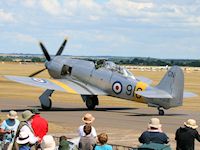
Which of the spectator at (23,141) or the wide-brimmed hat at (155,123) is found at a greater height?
the wide-brimmed hat at (155,123)

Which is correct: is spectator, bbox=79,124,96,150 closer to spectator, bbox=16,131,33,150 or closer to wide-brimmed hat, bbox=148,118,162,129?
spectator, bbox=16,131,33,150

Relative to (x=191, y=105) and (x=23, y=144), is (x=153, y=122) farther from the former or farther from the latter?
(x=191, y=105)

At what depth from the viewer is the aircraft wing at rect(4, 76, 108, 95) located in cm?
2614

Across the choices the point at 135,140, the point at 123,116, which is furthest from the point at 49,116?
the point at 135,140

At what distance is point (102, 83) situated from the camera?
88.4 feet

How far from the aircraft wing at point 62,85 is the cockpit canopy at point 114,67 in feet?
3.56

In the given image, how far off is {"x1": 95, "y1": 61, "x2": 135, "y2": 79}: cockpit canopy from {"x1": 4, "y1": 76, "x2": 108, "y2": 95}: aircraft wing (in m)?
1.08

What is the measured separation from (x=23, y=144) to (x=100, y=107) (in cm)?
1960

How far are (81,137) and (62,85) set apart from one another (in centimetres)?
1650

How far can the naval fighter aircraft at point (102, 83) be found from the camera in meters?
23.5

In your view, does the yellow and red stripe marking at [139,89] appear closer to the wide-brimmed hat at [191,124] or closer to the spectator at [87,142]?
the wide-brimmed hat at [191,124]

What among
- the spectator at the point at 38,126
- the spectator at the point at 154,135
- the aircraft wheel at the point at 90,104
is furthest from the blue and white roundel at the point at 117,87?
the spectator at the point at 154,135

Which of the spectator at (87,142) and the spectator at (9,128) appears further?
the spectator at (9,128)

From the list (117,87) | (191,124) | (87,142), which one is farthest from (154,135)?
(117,87)
